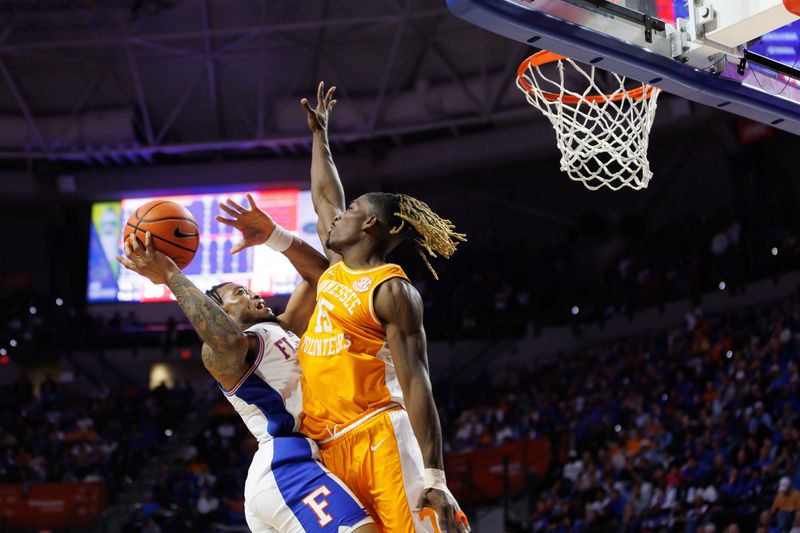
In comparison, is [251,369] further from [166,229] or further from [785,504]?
[785,504]

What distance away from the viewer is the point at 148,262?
3.82 m

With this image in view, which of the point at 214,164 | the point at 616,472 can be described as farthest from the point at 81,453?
the point at 616,472

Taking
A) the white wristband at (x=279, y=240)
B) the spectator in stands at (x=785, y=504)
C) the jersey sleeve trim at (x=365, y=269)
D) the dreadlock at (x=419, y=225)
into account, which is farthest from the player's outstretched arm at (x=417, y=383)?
the spectator in stands at (x=785, y=504)

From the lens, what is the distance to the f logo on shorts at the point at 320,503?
351cm

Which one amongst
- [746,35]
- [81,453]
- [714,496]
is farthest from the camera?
[81,453]

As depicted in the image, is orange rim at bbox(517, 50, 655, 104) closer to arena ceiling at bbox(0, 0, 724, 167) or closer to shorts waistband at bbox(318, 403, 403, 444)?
shorts waistband at bbox(318, 403, 403, 444)

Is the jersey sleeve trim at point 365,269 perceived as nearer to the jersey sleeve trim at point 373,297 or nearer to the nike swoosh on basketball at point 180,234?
the jersey sleeve trim at point 373,297

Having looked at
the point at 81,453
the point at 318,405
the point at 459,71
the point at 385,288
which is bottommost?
the point at 81,453

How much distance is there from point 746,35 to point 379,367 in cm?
212

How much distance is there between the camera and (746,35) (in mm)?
4266

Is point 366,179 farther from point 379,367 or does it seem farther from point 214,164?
point 379,367

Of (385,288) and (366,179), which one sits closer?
(385,288)

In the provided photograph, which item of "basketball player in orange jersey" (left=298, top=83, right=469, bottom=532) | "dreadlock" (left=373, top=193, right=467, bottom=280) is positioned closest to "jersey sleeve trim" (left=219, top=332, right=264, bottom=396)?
"basketball player in orange jersey" (left=298, top=83, right=469, bottom=532)

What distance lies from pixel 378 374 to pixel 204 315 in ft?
2.25
